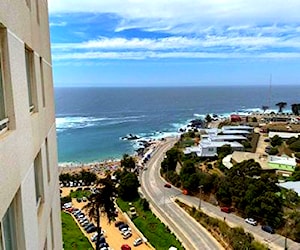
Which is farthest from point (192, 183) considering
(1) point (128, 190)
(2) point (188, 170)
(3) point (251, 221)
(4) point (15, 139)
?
(4) point (15, 139)

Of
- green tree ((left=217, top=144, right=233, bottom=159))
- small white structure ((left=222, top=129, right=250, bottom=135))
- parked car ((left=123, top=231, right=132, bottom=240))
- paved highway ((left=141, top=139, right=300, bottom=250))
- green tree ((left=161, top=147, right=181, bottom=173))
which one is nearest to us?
paved highway ((left=141, top=139, right=300, bottom=250))

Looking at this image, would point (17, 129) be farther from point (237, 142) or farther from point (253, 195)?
point (237, 142)

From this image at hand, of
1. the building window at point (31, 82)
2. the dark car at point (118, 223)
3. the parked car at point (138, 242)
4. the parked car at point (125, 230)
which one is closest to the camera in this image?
the building window at point (31, 82)

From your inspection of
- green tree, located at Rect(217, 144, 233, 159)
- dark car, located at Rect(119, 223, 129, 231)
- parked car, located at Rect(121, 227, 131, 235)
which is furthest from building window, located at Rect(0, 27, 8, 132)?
green tree, located at Rect(217, 144, 233, 159)

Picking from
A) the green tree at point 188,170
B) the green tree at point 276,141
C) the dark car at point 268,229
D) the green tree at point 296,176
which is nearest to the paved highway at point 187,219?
the dark car at point 268,229

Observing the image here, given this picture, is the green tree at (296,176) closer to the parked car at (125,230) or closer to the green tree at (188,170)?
the green tree at (188,170)

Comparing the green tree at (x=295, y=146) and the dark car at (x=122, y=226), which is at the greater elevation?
the green tree at (x=295, y=146)

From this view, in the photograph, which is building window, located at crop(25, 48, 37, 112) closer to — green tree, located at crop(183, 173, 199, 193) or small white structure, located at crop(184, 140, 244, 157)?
green tree, located at crop(183, 173, 199, 193)
